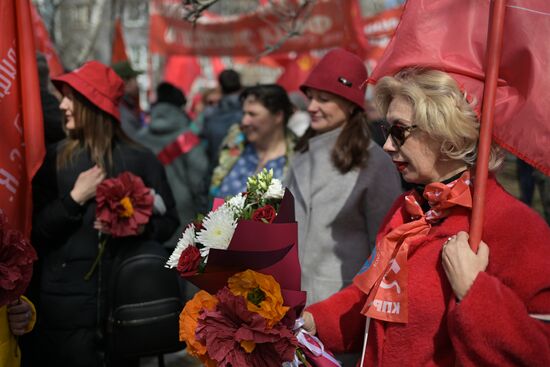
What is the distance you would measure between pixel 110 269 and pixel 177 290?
40 cm

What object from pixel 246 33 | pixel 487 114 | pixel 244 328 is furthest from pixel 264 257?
pixel 246 33

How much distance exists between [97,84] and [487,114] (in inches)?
96.3

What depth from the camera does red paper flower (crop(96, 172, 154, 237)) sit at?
3.30 metres

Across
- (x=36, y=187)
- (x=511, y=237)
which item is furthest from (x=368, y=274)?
(x=36, y=187)

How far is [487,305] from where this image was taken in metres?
1.81

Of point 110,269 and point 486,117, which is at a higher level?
point 486,117

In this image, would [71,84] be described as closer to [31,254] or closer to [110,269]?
[110,269]

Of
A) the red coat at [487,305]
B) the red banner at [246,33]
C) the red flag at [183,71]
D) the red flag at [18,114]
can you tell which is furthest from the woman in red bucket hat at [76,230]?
the red flag at [183,71]

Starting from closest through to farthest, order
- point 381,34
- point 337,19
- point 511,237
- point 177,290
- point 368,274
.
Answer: point 511,237 → point 368,274 → point 177,290 → point 337,19 → point 381,34

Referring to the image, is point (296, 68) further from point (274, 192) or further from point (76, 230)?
point (274, 192)

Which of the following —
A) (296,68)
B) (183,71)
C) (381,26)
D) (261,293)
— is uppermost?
(381,26)

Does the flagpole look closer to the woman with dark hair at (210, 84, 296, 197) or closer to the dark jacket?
the woman with dark hair at (210, 84, 296, 197)

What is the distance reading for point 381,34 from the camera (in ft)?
26.0

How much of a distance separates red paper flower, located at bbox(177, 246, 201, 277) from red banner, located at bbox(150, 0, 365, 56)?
4.34 m
